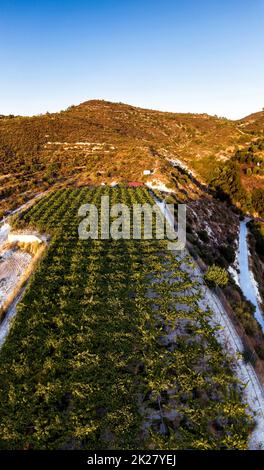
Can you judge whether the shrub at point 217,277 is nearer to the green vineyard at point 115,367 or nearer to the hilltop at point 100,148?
the green vineyard at point 115,367

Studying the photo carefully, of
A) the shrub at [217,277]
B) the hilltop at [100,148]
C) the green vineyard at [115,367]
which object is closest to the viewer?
A: the green vineyard at [115,367]

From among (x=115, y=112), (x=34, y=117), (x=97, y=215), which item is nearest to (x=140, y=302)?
(x=97, y=215)

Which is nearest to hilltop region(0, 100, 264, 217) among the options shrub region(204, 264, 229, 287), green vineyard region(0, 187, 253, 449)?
green vineyard region(0, 187, 253, 449)

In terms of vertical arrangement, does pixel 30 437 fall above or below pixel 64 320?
below

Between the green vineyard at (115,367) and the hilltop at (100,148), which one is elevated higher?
the hilltop at (100,148)

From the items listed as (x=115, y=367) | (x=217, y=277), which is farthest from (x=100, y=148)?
(x=115, y=367)

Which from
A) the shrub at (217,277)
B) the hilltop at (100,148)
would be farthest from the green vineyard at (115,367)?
the hilltop at (100,148)

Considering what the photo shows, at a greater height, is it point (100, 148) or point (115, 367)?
point (100, 148)

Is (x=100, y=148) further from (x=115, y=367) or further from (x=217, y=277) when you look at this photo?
(x=115, y=367)

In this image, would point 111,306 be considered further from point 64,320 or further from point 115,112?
point 115,112
